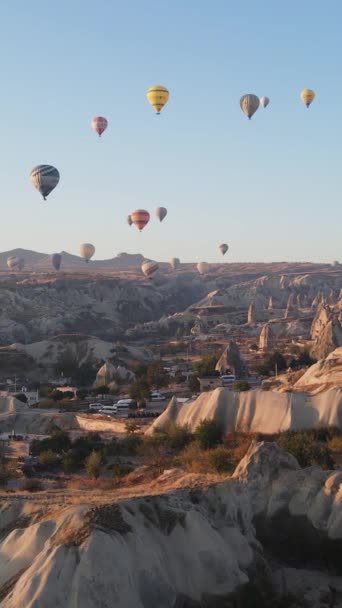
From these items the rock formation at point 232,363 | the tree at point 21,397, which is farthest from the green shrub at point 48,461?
the rock formation at point 232,363

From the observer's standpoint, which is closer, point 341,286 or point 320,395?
point 320,395

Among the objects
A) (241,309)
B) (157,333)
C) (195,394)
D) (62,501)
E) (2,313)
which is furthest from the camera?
(241,309)

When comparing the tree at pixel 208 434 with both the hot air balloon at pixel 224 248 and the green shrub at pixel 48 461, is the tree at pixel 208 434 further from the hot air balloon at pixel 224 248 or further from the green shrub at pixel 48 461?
the hot air balloon at pixel 224 248

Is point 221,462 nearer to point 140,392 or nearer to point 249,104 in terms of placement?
point 140,392

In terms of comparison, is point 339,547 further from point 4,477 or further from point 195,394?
point 195,394

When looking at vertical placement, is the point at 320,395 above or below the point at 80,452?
above

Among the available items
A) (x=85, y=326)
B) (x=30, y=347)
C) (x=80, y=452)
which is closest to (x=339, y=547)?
(x=80, y=452)
